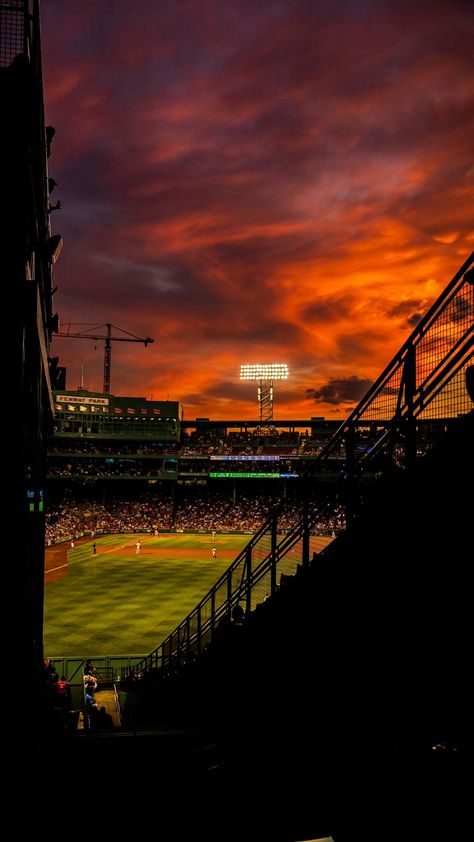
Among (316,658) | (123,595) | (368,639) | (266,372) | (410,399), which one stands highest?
(266,372)

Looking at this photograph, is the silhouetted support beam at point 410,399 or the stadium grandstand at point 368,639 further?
the silhouetted support beam at point 410,399

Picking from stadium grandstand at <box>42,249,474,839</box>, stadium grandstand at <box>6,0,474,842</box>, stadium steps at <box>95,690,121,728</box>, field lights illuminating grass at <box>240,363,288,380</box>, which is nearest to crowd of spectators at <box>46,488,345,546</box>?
field lights illuminating grass at <box>240,363,288,380</box>

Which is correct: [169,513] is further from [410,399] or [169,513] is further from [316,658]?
[410,399]

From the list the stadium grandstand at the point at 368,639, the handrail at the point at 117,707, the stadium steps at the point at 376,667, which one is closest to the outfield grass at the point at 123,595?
the handrail at the point at 117,707

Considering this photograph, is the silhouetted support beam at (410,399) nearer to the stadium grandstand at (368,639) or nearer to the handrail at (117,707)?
the stadium grandstand at (368,639)

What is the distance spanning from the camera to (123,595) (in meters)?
29.8

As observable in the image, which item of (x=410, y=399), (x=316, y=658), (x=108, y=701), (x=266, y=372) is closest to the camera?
(x=410, y=399)

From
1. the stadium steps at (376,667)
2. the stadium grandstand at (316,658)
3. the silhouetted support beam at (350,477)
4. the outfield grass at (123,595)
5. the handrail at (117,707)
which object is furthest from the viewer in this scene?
the outfield grass at (123,595)

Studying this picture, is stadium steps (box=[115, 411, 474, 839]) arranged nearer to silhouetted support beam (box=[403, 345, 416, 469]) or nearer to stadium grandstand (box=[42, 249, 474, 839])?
stadium grandstand (box=[42, 249, 474, 839])

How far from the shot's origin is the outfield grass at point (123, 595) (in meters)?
21.8

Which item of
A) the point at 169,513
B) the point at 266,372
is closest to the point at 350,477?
the point at 169,513

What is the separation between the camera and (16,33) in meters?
6.29

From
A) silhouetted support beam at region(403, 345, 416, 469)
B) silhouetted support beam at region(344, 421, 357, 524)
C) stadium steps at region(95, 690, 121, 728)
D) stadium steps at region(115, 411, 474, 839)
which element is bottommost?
stadium steps at region(95, 690, 121, 728)

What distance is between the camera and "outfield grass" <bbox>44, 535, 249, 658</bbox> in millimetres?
21781
